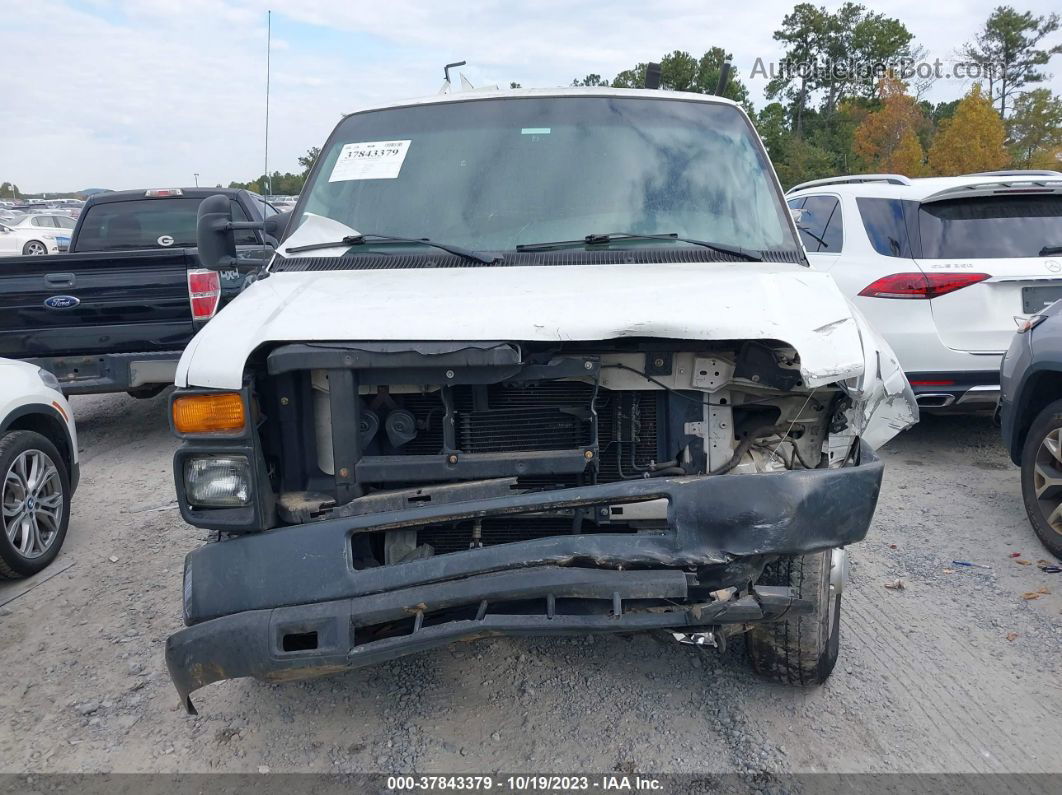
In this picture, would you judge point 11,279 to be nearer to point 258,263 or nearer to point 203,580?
point 258,263

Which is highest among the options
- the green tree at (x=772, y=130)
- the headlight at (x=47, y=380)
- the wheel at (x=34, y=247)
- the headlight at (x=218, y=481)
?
the green tree at (x=772, y=130)

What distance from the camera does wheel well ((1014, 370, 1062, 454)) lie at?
15.0ft

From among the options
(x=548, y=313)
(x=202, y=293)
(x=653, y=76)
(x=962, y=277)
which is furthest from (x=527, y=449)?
(x=202, y=293)

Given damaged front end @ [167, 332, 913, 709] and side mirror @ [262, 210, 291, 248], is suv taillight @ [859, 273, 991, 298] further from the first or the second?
side mirror @ [262, 210, 291, 248]

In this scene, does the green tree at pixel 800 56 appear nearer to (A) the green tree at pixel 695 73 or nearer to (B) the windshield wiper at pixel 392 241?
(A) the green tree at pixel 695 73

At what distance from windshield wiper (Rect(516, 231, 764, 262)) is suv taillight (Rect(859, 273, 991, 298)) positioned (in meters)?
2.91

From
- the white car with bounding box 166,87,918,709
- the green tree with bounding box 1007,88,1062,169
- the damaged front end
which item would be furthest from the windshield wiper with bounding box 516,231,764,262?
the green tree with bounding box 1007,88,1062,169

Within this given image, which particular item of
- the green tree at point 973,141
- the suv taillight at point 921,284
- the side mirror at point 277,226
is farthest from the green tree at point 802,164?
the side mirror at point 277,226

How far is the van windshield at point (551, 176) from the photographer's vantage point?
357 cm

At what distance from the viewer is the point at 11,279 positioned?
20.0ft

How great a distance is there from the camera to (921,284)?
5742 mm

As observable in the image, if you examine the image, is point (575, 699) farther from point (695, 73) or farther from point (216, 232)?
point (695, 73)

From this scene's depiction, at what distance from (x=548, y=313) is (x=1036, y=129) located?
3416cm

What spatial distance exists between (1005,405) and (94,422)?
7631 millimetres
